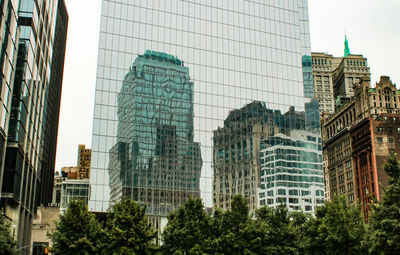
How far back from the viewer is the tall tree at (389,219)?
4053 cm

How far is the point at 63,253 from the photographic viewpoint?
48.0m

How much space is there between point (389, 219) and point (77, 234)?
96.9 ft

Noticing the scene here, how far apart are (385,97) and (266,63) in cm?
9128

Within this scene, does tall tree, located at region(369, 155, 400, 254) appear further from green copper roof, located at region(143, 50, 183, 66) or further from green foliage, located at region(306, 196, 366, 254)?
green copper roof, located at region(143, 50, 183, 66)

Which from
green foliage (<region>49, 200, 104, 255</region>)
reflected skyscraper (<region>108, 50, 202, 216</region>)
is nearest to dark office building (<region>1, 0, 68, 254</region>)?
green foliage (<region>49, 200, 104, 255</region>)

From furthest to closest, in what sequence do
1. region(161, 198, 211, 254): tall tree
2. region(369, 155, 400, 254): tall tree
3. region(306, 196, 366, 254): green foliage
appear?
region(161, 198, 211, 254): tall tree → region(306, 196, 366, 254): green foliage → region(369, 155, 400, 254): tall tree

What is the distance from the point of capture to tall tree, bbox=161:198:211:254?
2037 inches

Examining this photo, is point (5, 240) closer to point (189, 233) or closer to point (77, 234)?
point (77, 234)

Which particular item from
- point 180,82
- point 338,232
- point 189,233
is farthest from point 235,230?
point 180,82

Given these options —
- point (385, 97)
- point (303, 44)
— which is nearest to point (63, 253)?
point (303, 44)

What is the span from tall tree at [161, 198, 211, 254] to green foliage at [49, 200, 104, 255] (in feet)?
24.6

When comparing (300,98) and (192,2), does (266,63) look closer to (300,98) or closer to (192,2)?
(300,98)

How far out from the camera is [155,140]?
7919 centimetres

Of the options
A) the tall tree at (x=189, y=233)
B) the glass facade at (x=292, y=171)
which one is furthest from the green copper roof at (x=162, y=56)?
the tall tree at (x=189, y=233)
